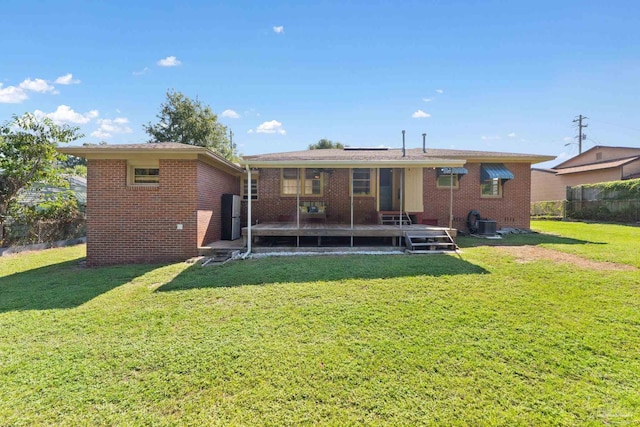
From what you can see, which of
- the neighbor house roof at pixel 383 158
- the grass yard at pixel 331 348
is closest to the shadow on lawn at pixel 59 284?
the grass yard at pixel 331 348

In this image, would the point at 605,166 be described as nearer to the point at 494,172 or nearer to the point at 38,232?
the point at 494,172

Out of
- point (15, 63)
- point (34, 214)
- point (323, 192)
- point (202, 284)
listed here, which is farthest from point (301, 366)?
point (15, 63)

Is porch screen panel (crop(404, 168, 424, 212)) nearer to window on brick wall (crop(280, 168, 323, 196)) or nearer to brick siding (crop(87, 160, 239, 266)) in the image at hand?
window on brick wall (crop(280, 168, 323, 196))

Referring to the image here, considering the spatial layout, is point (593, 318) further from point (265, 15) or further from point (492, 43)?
point (265, 15)

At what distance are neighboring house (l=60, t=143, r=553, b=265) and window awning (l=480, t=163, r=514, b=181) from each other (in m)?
0.04

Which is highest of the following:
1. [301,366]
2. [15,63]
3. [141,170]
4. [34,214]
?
[15,63]

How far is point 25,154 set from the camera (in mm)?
10617

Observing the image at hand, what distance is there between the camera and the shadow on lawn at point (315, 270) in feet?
18.2

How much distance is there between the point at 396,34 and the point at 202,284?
11016 millimetres

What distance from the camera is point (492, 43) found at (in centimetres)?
1109

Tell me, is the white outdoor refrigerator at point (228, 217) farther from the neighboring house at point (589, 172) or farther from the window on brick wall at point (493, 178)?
the neighboring house at point (589, 172)

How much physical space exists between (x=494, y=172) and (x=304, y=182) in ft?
24.9

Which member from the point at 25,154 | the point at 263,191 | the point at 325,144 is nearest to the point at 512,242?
the point at 263,191

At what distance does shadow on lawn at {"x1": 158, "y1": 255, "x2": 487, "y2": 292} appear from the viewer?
218 inches
